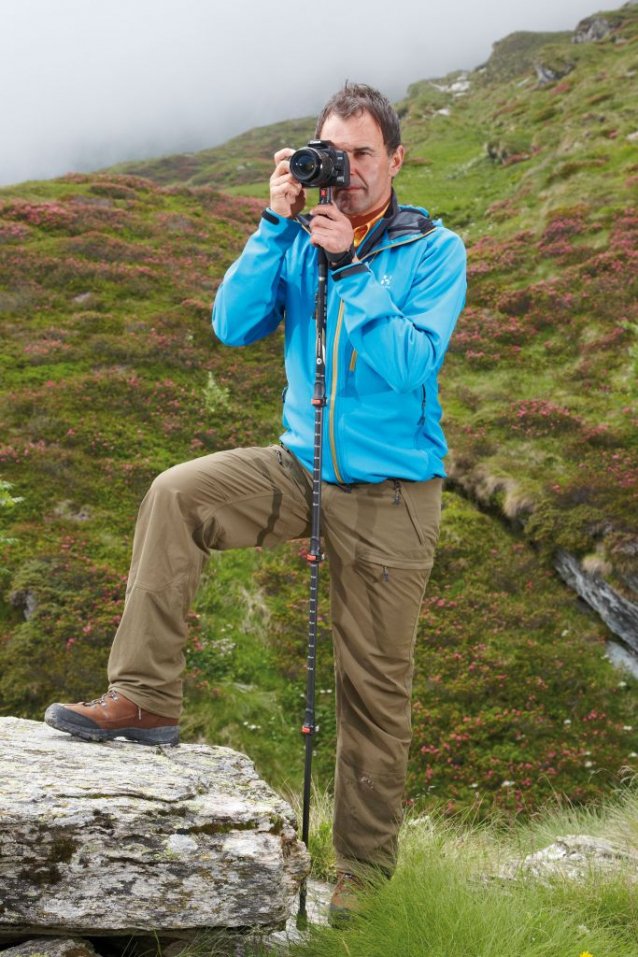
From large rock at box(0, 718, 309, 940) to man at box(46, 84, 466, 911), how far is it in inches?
16.0

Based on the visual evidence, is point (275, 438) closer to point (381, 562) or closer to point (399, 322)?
point (381, 562)

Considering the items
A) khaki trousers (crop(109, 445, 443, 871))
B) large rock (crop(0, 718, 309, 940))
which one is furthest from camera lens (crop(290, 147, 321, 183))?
large rock (crop(0, 718, 309, 940))

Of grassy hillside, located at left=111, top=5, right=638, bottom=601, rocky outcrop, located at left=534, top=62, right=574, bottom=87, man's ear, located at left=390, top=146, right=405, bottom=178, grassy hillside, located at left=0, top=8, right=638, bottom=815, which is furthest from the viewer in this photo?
rocky outcrop, located at left=534, top=62, right=574, bottom=87

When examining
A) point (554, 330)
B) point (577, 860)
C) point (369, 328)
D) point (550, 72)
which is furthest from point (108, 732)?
point (550, 72)

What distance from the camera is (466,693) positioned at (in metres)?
9.80

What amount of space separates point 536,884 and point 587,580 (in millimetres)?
6842

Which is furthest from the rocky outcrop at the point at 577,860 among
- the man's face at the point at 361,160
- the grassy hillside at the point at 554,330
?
the grassy hillside at the point at 554,330

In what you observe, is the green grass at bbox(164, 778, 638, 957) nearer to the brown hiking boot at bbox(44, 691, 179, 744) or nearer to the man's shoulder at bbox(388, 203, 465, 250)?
the brown hiking boot at bbox(44, 691, 179, 744)

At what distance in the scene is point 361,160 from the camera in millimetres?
4578

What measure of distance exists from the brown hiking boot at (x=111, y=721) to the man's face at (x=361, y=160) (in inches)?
124

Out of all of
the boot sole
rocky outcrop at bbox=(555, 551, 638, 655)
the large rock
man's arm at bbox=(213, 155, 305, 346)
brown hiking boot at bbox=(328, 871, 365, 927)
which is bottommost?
rocky outcrop at bbox=(555, 551, 638, 655)

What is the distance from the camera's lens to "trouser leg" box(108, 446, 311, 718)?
168 inches

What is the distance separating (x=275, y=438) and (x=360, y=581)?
1056 centimetres

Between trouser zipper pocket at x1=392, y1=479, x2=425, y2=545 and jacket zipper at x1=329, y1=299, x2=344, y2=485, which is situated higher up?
jacket zipper at x1=329, y1=299, x2=344, y2=485
